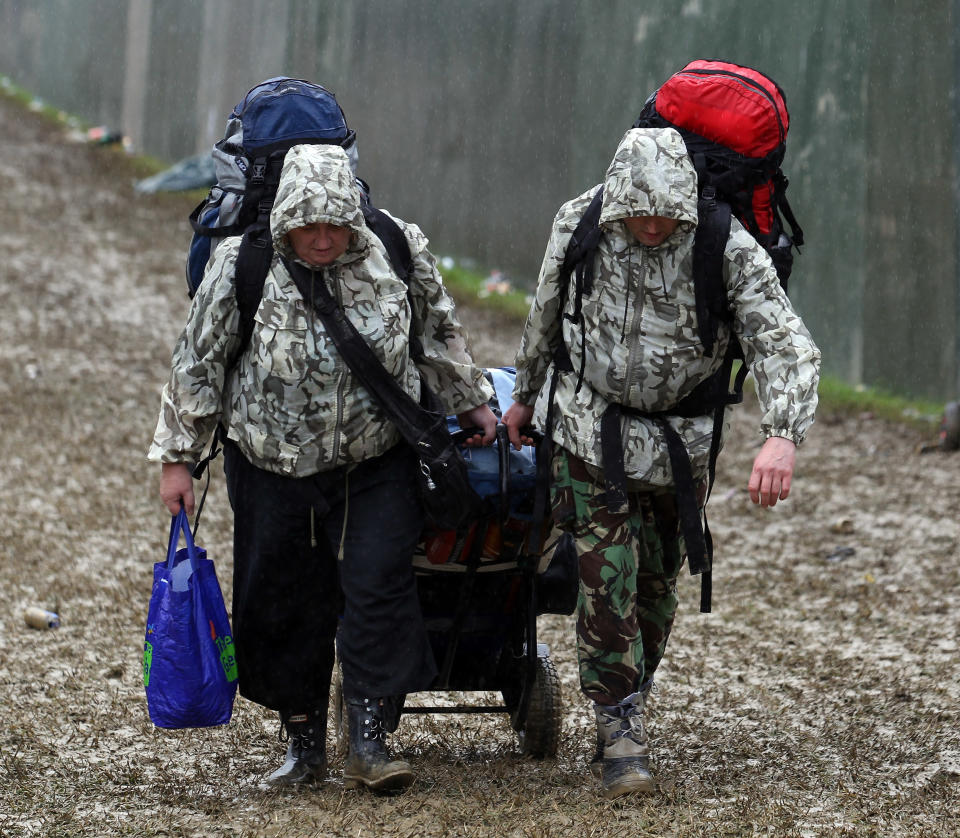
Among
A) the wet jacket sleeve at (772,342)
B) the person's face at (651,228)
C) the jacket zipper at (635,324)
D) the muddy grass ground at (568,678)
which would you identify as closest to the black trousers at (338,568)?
the muddy grass ground at (568,678)

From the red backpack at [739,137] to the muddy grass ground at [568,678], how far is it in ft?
4.88

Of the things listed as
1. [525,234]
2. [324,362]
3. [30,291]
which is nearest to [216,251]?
[324,362]

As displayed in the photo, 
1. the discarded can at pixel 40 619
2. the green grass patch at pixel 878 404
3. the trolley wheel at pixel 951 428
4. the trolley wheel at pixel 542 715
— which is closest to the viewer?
the trolley wheel at pixel 542 715

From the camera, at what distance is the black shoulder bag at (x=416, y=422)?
367cm

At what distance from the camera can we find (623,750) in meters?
3.85

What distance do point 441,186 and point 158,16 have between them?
8.60 metres

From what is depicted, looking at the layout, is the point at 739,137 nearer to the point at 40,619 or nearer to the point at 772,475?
the point at 772,475

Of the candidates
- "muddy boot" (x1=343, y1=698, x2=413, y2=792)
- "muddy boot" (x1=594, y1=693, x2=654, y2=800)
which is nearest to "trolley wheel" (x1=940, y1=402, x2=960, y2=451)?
"muddy boot" (x1=594, y1=693, x2=654, y2=800)

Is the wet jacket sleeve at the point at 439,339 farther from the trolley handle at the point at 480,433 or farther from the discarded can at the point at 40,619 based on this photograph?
the discarded can at the point at 40,619

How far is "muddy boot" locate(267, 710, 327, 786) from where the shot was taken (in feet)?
13.5

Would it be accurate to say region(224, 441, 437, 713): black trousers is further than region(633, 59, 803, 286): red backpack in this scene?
Yes

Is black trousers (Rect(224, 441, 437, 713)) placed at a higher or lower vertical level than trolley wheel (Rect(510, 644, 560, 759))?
higher

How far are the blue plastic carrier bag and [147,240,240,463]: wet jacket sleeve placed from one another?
10.0 inches

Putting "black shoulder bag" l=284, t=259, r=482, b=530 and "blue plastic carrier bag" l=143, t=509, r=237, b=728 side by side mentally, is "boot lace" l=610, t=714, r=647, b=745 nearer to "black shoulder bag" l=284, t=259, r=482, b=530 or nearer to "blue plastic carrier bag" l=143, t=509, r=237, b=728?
"black shoulder bag" l=284, t=259, r=482, b=530
